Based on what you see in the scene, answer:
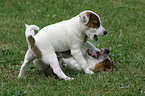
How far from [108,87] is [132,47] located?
2186 millimetres

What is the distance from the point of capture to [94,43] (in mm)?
6496

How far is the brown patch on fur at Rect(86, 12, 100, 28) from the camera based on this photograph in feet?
15.4

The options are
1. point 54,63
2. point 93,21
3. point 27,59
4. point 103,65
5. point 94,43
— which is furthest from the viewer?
point 94,43

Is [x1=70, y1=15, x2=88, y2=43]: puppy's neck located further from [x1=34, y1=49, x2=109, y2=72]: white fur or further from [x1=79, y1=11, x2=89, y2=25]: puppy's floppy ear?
[x1=34, y1=49, x2=109, y2=72]: white fur

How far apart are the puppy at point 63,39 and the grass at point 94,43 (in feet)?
1.09

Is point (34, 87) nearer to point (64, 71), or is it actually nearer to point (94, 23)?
point (64, 71)

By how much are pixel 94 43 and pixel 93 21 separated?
6.04 feet

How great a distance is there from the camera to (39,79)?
4785mm

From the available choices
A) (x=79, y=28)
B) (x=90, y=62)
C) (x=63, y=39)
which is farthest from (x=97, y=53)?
(x=63, y=39)

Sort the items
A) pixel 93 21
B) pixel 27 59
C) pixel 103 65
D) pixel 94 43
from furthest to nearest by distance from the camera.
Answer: pixel 94 43 < pixel 103 65 < pixel 27 59 < pixel 93 21

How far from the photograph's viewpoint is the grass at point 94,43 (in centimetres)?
426

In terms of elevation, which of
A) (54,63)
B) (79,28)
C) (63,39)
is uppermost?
(79,28)

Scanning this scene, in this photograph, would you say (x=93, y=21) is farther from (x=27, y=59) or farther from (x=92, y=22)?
(x=27, y=59)

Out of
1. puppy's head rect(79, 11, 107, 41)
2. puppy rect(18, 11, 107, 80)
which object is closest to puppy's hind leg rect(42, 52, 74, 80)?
puppy rect(18, 11, 107, 80)
